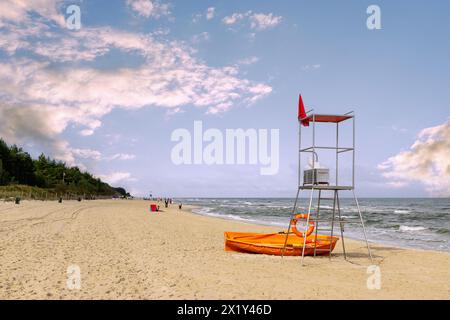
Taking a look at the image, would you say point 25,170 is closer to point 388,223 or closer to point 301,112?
point 388,223

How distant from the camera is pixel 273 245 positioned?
12.9 m

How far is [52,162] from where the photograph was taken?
430 ft

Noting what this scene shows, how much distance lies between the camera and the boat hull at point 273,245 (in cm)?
1270

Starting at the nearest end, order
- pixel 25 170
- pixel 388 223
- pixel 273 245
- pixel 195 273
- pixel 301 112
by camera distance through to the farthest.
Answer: pixel 195 273, pixel 301 112, pixel 273 245, pixel 388 223, pixel 25 170

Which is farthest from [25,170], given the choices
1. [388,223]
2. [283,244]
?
[283,244]

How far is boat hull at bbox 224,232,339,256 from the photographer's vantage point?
12695 mm

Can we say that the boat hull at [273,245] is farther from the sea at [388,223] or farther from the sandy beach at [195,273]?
the sea at [388,223]

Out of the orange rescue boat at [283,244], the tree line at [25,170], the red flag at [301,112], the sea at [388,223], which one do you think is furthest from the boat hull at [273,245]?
the tree line at [25,170]

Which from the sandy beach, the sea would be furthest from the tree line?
the sandy beach

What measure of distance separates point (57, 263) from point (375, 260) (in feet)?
32.9

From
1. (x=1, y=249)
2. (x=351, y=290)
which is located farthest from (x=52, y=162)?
(x=351, y=290)

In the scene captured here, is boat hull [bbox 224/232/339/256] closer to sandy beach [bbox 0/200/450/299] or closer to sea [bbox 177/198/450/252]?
sandy beach [bbox 0/200/450/299]
